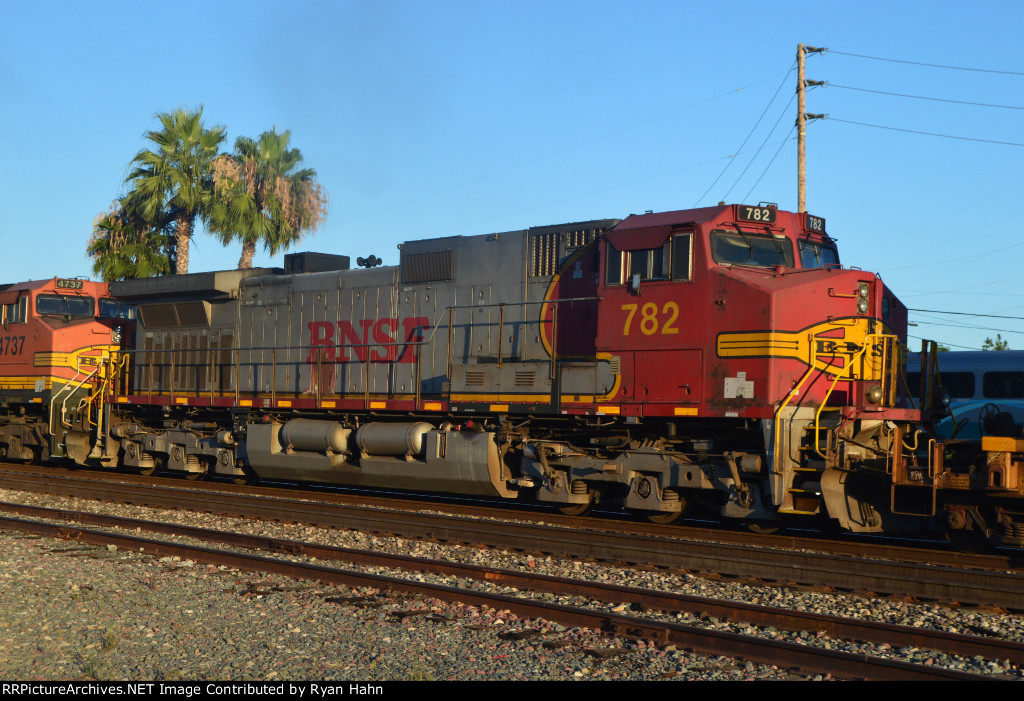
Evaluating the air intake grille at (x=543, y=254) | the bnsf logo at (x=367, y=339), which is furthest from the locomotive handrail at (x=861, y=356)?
the bnsf logo at (x=367, y=339)

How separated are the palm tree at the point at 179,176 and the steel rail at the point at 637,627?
69.6 feet

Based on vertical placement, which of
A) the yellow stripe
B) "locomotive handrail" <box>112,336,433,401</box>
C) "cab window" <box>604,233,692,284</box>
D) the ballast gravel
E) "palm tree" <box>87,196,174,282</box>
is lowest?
the ballast gravel

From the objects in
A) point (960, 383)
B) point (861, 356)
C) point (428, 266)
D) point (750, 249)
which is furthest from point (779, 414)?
point (960, 383)

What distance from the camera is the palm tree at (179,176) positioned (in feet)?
96.3

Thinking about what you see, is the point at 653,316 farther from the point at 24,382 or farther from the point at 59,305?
the point at 24,382

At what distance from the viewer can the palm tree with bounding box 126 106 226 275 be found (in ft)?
96.3

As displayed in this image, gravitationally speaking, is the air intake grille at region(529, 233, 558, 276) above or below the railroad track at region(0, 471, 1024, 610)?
above

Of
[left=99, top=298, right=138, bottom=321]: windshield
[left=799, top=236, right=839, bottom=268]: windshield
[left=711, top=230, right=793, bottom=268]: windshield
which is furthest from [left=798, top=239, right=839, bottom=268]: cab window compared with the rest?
[left=99, top=298, right=138, bottom=321]: windshield

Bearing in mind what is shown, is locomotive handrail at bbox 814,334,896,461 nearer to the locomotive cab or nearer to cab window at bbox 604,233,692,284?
cab window at bbox 604,233,692,284

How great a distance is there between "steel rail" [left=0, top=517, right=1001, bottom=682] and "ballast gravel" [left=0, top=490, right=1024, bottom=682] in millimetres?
123

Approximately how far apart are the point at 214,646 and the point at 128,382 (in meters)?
14.0

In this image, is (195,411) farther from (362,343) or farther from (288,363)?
(362,343)

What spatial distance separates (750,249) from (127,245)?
74.8ft

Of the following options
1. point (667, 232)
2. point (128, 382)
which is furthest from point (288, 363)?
point (667, 232)
